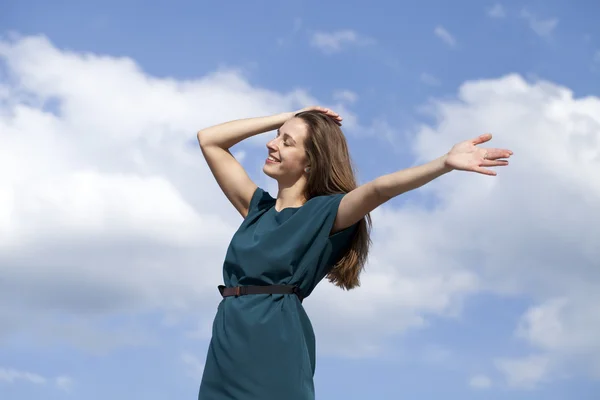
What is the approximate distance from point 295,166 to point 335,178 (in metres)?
0.22

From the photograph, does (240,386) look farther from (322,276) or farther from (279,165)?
(279,165)

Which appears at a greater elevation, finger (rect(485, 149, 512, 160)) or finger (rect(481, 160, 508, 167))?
finger (rect(485, 149, 512, 160))

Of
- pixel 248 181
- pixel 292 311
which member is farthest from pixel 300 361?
pixel 248 181

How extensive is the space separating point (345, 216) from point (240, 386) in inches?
38.3

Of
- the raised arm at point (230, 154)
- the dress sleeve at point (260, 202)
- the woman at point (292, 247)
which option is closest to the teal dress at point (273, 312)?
the woman at point (292, 247)

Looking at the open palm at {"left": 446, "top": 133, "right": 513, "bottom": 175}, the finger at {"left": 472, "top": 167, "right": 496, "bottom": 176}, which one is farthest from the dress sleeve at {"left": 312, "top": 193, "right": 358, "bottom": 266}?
the finger at {"left": 472, "top": 167, "right": 496, "bottom": 176}

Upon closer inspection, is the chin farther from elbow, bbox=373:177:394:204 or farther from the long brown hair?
elbow, bbox=373:177:394:204

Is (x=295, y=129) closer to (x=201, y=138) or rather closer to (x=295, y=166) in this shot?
(x=295, y=166)

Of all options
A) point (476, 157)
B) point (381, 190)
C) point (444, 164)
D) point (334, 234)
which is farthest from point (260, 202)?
point (476, 157)

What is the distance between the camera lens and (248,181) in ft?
17.2

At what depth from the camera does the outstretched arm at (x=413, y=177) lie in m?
3.95

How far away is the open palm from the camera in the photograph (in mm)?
3930

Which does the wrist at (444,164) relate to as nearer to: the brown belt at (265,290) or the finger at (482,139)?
the finger at (482,139)

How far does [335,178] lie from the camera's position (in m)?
4.87
